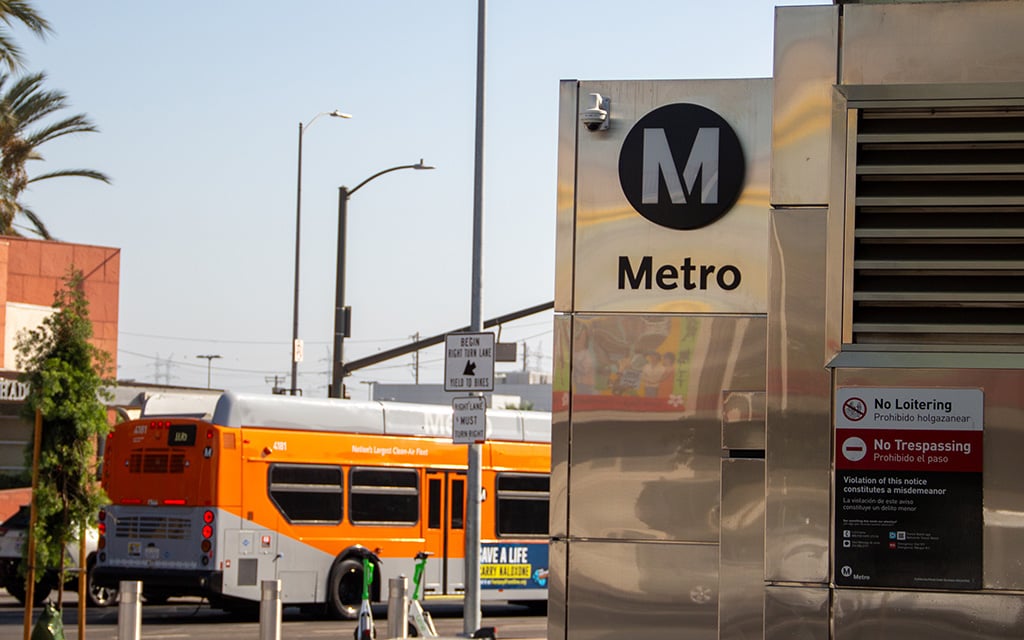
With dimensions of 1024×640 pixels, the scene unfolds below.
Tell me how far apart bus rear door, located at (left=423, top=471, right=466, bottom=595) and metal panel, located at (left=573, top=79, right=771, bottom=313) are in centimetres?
1869

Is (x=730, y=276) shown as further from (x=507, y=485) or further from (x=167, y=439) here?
(x=507, y=485)

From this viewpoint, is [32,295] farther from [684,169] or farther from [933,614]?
[933,614]

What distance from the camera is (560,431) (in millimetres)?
4523

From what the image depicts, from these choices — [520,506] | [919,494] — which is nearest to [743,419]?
[919,494]

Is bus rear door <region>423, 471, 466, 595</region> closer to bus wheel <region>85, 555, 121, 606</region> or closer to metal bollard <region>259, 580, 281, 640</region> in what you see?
bus wheel <region>85, 555, 121, 606</region>

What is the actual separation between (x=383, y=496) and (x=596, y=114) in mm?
18518

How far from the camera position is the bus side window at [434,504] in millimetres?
23047

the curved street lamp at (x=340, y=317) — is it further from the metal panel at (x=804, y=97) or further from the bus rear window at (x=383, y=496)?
the metal panel at (x=804, y=97)

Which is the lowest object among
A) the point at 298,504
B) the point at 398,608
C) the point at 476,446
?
the point at 398,608

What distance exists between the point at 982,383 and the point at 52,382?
10599mm

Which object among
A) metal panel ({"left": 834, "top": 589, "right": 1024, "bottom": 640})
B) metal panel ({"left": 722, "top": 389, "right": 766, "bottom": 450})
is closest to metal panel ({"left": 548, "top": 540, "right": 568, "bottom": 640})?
metal panel ({"left": 722, "top": 389, "right": 766, "bottom": 450})

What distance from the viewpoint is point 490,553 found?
23656 millimetres

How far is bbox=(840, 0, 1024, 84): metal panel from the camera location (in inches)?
151

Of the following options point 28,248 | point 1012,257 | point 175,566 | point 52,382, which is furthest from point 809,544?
point 28,248
